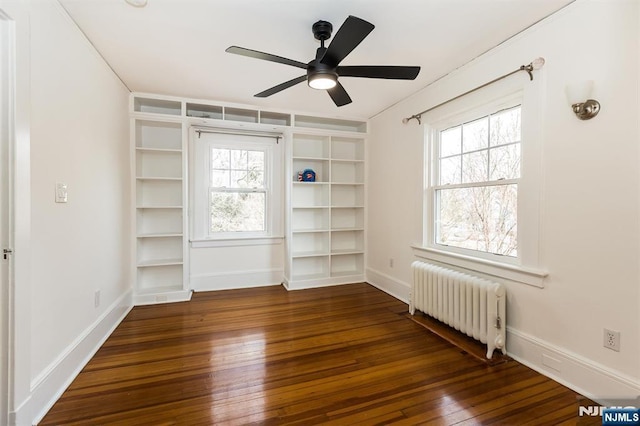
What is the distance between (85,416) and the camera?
157 centimetres

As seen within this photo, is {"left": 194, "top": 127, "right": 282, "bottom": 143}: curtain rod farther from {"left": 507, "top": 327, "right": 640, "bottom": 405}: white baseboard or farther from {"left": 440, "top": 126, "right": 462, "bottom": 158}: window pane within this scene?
{"left": 507, "top": 327, "right": 640, "bottom": 405}: white baseboard

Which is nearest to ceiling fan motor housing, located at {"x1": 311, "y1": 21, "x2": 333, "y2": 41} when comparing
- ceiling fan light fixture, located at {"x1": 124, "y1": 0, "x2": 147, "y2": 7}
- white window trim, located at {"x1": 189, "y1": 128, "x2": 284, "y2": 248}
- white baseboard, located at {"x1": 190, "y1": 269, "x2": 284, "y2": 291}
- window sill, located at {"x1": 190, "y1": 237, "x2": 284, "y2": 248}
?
ceiling fan light fixture, located at {"x1": 124, "y1": 0, "x2": 147, "y2": 7}

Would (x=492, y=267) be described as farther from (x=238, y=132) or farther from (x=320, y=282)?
(x=238, y=132)

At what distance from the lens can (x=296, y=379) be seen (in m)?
1.93

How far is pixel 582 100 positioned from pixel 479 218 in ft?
3.83

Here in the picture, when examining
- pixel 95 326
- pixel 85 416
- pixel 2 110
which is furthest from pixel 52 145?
pixel 85 416

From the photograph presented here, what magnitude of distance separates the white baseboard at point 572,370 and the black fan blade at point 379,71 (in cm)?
220

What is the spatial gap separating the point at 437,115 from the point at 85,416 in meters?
3.75

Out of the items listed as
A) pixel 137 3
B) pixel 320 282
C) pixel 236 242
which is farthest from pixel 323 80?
pixel 320 282

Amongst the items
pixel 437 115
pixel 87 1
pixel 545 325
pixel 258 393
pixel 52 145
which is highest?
pixel 87 1

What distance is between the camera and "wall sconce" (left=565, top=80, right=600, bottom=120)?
5.66 feet

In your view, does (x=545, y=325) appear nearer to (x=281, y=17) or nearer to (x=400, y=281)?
(x=400, y=281)

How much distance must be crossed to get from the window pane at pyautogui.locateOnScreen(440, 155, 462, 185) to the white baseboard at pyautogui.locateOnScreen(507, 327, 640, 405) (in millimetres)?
1482

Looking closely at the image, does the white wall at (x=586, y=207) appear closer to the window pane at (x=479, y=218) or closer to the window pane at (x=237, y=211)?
the window pane at (x=479, y=218)
